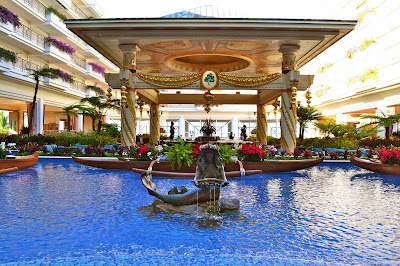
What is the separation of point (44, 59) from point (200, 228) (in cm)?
3092

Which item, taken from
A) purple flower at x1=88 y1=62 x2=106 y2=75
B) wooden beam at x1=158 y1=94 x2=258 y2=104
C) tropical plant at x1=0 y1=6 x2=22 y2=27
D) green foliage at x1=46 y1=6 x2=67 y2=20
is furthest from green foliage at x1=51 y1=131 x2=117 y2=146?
purple flower at x1=88 y1=62 x2=106 y2=75

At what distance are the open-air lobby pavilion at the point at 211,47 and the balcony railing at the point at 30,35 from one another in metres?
10.7

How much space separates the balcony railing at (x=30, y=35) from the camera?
2648 centimetres

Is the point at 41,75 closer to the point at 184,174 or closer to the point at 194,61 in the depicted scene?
the point at 194,61

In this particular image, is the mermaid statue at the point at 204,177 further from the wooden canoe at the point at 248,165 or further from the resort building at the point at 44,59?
the resort building at the point at 44,59

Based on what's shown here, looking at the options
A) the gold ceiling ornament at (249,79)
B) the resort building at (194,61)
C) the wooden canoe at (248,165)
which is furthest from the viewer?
the resort building at (194,61)

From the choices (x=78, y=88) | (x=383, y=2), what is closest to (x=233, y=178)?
(x=383, y=2)

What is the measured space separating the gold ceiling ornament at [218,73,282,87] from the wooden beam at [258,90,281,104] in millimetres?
3088

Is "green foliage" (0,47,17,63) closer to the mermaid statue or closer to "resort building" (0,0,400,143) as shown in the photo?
"resort building" (0,0,400,143)

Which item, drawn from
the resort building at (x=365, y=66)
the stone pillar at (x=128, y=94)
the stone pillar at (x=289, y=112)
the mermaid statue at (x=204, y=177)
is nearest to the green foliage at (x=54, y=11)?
the stone pillar at (x=128, y=94)

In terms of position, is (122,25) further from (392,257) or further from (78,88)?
(78,88)

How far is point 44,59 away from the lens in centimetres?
3106

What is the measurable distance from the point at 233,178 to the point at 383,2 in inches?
966

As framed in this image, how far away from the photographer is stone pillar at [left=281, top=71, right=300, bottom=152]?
1769 cm
